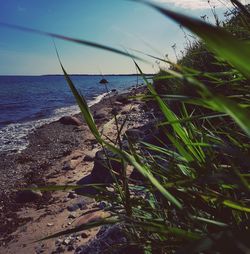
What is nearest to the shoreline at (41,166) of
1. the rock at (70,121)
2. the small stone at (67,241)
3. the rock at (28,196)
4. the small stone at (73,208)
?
the rock at (28,196)

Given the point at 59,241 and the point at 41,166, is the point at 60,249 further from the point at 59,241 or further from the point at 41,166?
the point at 41,166

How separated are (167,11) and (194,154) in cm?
97

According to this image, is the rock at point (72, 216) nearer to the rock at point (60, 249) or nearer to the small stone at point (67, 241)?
the small stone at point (67, 241)

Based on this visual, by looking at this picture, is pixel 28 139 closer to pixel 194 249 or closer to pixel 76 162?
pixel 76 162

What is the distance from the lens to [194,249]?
0.56 meters

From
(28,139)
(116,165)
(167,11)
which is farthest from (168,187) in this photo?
(28,139)

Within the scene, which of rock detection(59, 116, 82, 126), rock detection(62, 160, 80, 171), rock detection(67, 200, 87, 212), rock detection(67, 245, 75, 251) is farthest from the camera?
rock detection(59, 116, 82, 126)

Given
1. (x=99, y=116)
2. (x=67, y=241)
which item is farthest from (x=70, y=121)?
(x=67, y=241)

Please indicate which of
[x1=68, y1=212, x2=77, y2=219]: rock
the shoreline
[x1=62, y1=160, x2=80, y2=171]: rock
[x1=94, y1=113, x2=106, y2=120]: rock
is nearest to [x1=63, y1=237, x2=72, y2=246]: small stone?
the shoreline

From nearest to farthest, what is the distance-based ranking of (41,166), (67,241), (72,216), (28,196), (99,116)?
(67,241) < (72,216) < (28,196) < (41,166) < (99,116)

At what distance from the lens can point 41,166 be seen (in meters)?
9.73

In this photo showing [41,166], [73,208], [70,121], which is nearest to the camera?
[73,208]

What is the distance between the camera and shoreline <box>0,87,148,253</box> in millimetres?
6543

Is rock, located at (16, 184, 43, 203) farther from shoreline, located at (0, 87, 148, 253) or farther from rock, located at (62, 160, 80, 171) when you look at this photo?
rock, located at (62, 160, 80, 171)
